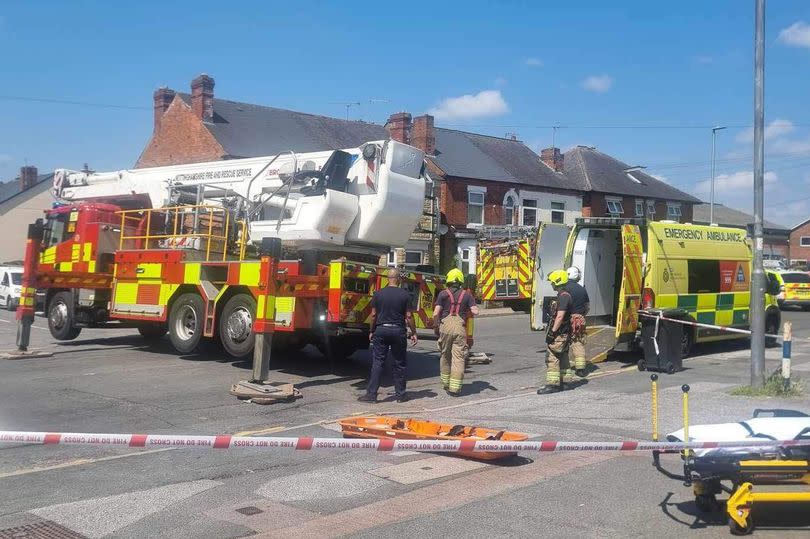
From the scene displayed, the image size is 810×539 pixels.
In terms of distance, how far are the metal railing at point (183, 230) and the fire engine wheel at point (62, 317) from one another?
1881 millimetres

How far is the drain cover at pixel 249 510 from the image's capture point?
5.36 meters

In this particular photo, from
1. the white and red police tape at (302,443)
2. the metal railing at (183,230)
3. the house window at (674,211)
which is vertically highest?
the house window at (674,211)

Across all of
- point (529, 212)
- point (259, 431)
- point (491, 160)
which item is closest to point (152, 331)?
point (259, 431)

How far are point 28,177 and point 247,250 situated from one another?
44152 mm

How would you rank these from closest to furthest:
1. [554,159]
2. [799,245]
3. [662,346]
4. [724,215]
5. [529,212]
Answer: [662,346], [529,212], [554,159], [724,215], [799,245]

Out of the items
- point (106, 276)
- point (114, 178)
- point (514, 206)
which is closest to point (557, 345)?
point (106, 276)

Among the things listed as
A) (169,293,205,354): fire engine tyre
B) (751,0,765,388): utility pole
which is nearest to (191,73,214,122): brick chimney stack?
(169,293,205,354): fire engine tyre

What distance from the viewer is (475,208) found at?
33.9 m

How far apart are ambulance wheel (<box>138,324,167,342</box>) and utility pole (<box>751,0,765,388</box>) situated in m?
10.8

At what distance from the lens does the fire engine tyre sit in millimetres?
12719

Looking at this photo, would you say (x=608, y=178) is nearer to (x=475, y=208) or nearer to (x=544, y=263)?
(x=475, y=208)

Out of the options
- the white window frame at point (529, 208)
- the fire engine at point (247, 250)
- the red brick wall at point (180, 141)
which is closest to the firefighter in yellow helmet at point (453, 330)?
the fire engine at point (247, 250)

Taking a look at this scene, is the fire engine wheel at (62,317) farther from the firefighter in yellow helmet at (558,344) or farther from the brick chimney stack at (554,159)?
the brick chimney stack at (554,159)

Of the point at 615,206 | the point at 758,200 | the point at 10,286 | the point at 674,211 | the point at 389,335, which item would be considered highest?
the point at 674,211
